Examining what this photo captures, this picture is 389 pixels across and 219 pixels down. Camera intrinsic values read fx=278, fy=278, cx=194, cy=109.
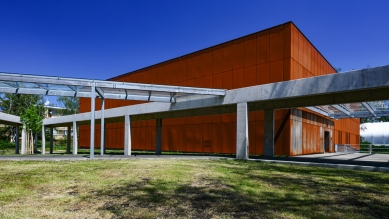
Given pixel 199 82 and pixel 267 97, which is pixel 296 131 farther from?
pixel 199 82

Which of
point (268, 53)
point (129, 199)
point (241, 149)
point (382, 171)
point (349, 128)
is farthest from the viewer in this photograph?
point (349, 128)

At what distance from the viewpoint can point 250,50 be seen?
25047 millimetres

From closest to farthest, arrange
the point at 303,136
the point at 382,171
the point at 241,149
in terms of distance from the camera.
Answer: the point at 382,171 → the point at 241,149 → the point at 303,136

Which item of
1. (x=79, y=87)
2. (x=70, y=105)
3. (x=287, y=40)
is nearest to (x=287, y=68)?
(x=287, y=40)

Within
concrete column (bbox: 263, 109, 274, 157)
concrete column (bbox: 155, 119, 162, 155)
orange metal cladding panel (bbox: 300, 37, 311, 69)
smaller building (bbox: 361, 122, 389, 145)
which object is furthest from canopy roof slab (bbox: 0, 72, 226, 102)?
smaller building (bbox: 361, 122, 389, 145)

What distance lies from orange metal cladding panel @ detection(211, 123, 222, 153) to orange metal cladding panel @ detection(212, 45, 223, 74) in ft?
17.7

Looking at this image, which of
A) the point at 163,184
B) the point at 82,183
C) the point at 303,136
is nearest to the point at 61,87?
the point at 82,183

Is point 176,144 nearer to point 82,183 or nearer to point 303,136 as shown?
point 303,136

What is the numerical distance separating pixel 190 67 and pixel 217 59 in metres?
3.89

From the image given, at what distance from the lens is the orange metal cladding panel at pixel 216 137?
27.4 metres

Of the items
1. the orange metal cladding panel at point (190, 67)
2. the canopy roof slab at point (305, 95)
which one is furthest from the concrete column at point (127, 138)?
the orange metal cladding panel at point (190, 67)

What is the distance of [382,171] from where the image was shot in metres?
12.5

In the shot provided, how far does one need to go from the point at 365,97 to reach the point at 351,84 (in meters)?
2.91

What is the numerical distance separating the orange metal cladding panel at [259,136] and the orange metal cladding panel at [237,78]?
3.88m
